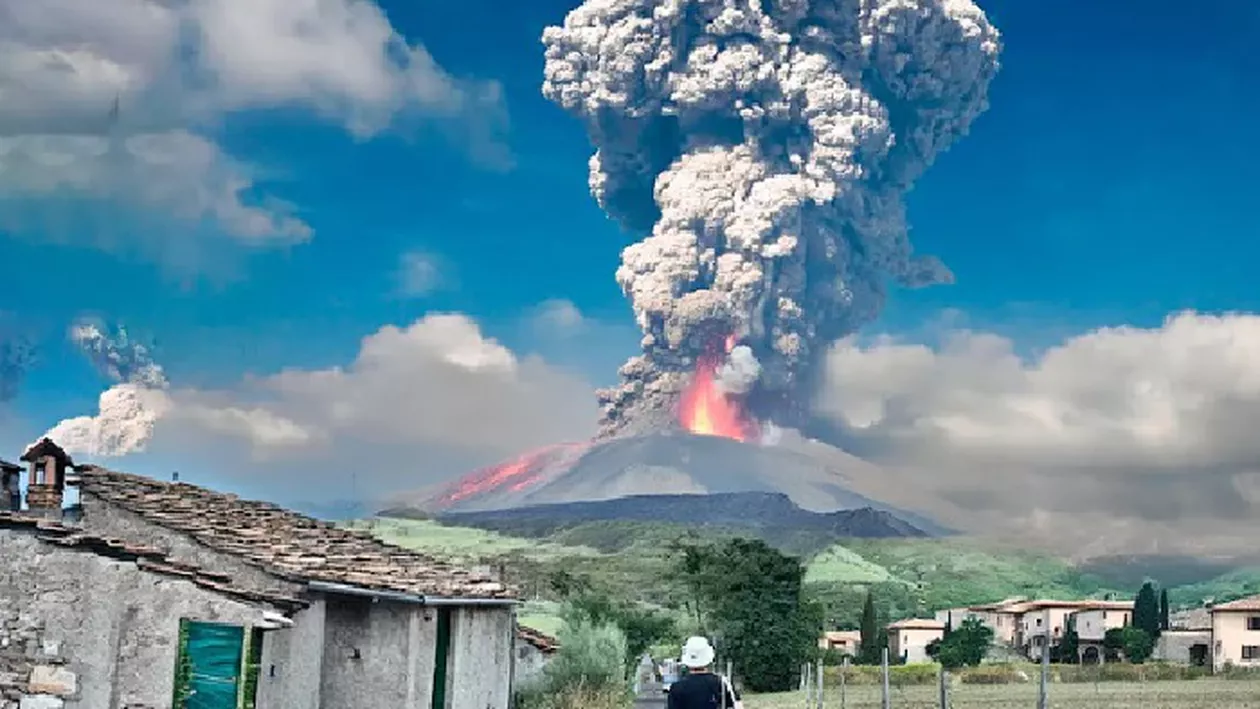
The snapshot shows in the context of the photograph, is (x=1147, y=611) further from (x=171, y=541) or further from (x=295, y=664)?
(x=171, y=541)

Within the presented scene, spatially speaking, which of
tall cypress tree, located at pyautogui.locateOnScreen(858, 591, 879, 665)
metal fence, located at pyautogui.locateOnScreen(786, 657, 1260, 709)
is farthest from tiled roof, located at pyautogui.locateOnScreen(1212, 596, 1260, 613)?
tall cypress tree, located at pyautogui.locateOnScreen(858, 591, 879, 665)

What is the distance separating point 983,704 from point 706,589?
66.8ft

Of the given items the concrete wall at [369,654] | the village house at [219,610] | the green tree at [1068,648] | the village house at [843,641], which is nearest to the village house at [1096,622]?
the green tree at [1068,648]

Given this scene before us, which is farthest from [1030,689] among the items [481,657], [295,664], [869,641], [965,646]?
[295,664]

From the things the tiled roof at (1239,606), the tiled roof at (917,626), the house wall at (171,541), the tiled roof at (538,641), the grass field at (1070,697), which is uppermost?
the tiled roof at (1239,606)

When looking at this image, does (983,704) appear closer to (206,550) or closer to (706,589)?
(706,589)

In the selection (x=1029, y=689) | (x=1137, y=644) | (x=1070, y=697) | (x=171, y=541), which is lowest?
(x=1029, y=689)

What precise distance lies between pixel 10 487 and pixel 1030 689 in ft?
113

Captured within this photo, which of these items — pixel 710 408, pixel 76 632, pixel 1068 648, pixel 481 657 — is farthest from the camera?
pixel 710 408

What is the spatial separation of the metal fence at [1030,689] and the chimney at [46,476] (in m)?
13.3

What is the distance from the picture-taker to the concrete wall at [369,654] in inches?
766

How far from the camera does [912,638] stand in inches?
3378

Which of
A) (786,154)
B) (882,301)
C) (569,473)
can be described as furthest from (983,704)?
(569,473)

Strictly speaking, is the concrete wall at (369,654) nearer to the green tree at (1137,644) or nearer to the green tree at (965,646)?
the green tree at (965,646)
